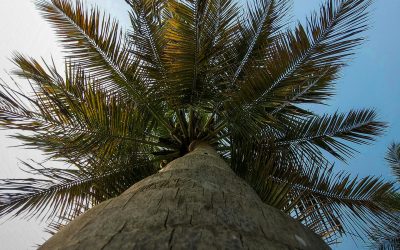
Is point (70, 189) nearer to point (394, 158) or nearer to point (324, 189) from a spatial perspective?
point (324, 189)

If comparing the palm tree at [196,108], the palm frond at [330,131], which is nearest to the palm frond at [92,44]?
the palm tree at [196,108]

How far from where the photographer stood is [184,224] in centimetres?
125

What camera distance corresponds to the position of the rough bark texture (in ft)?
3.77

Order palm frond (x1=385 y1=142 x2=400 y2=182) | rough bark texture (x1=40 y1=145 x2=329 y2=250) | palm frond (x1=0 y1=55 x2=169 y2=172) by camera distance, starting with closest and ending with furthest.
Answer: rough bark texture (x1=40 y1=145 x2=329 y2=250) < palm frond (x1=0 y1=55 x2=169 y2=172) < palm frond (x1=385 y1=142 x2=400 y2=182)

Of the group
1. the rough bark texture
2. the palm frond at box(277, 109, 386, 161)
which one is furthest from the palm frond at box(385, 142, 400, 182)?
the rough bark texture

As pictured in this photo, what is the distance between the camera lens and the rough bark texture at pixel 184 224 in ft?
3.77

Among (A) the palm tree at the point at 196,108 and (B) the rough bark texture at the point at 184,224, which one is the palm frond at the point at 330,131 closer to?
(A) the palm tree at the point at 196,108

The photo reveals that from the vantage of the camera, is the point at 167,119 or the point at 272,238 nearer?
the point at 272,238

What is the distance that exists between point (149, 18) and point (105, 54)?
2.49 feet

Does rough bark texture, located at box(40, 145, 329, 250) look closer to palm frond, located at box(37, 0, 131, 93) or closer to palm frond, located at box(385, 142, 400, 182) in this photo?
palm frond, located at box(37, 0, 131, 93)

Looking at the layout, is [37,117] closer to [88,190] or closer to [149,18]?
[88,190]

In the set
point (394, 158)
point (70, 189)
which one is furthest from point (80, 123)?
point (394, 158)

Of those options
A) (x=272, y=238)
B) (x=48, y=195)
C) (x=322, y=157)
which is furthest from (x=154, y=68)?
(x=272, y=238)

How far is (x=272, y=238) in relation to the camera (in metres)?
1.28
